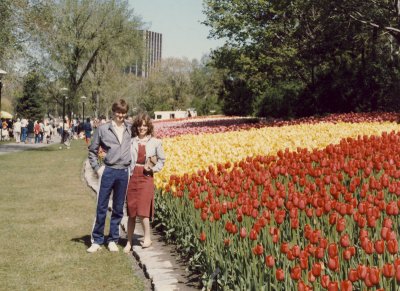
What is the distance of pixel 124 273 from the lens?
18.4ft

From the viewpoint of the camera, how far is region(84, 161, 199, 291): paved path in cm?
496

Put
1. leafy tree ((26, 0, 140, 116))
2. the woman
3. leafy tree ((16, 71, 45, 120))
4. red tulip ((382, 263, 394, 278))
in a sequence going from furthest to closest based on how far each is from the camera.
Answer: leafy tree ((16, 71, 45, 120)) → leafy tree ((26, 0, 140, 116)) → the woman → red tulip ((382, 263, 394, 278))

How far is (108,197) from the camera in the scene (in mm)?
6504

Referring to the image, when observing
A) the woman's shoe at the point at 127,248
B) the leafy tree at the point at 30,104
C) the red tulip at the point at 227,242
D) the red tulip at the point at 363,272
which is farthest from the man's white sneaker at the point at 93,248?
the leafy tree at the point at 30,104

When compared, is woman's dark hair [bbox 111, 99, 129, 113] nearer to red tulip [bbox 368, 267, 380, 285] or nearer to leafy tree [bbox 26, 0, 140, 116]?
red tulip [bbox 368, 267, 380, 285]

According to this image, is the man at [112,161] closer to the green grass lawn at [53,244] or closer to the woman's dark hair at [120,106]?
the woman's dark hair at [120,106]

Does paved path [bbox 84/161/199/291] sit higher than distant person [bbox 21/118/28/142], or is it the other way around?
distant person [bbox 21/118/28/142]

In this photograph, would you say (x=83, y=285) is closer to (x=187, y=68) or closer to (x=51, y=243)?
(x=51, y=243)


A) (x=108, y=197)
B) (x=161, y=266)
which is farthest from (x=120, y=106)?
(x=161, y=266)

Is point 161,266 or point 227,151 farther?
point 227,151

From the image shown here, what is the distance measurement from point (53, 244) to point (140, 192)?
1.48 m

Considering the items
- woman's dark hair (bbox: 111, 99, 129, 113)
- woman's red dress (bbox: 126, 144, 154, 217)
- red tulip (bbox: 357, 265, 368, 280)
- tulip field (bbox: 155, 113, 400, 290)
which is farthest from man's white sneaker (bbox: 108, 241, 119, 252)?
red tulip (bbox: 357, 265, 368, 280)

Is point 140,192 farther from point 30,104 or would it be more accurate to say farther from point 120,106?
point 30,104

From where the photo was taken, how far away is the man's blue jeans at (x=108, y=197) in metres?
6.41
